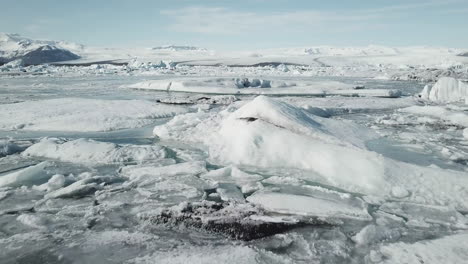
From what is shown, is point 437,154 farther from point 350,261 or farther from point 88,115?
point 88,115

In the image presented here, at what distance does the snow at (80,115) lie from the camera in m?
6.87

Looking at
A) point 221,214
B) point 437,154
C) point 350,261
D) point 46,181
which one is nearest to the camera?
point 350,261

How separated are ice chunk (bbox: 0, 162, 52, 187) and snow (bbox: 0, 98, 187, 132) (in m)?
2.91

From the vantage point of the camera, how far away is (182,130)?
5.95 metres

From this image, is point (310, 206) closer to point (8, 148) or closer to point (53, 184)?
point (53, 184)

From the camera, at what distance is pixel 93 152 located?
465 cm

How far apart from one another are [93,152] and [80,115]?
3.41 metres

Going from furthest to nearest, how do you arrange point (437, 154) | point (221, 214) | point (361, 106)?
point (361, 106) → point (437, 154) → point (221, 214)

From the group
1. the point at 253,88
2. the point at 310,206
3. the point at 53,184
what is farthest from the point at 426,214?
the point at 253,88

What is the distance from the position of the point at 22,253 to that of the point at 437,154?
4863 millimetres

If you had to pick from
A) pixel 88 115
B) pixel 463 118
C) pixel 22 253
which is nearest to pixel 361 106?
pixel 463 118

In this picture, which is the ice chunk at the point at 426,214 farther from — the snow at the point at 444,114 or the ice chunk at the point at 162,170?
the snow at the point at 444,114

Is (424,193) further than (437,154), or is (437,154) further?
(437,154)

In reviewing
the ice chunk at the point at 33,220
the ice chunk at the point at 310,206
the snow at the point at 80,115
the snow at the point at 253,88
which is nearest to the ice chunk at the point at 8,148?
the snow at the point at 80,115
